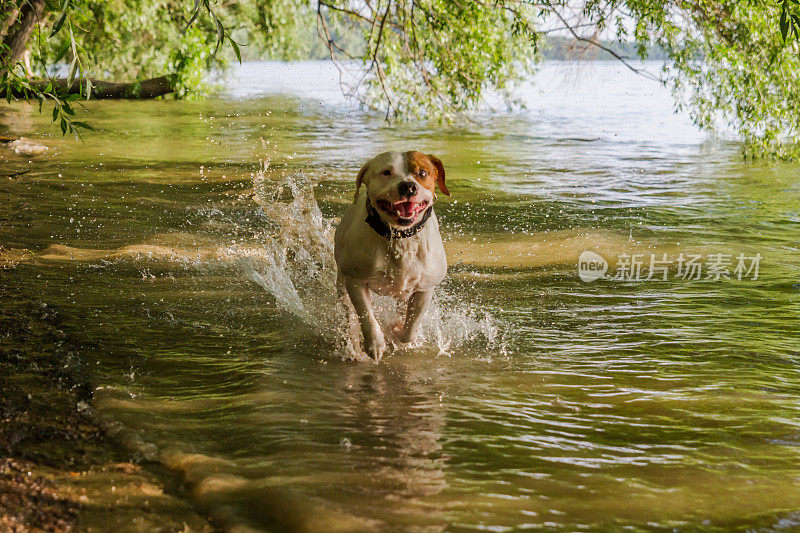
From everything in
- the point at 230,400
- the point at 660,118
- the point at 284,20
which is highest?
the point at 284,20

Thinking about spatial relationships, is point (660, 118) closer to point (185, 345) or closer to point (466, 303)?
point (466, 303)

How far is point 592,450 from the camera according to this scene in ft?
14.9

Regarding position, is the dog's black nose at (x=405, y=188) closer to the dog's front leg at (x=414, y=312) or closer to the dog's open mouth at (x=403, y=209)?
the dog's open mouth at (x=403, y=209)

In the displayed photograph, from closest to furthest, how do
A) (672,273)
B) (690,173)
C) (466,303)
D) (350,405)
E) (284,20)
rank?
(350,405)
(466,303)
(672,273)
(690,173)
(284,20)

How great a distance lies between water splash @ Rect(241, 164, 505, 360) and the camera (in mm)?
6590

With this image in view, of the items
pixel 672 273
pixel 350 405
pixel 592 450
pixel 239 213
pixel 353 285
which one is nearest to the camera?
→ pixel 592 450

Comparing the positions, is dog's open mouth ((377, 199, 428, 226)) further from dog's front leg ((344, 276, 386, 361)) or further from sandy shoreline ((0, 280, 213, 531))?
sandy shoreline ((0, 280, 213, 531))

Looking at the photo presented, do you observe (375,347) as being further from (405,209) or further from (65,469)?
(65,469)

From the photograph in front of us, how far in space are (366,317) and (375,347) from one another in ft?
0.84

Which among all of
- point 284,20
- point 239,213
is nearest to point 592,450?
point 239,213

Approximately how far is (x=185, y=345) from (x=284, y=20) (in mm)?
28667

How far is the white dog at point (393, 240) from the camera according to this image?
5.29 m

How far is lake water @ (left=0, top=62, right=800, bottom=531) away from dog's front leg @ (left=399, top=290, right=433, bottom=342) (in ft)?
0.68

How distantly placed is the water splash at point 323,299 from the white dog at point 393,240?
48 centimetres
